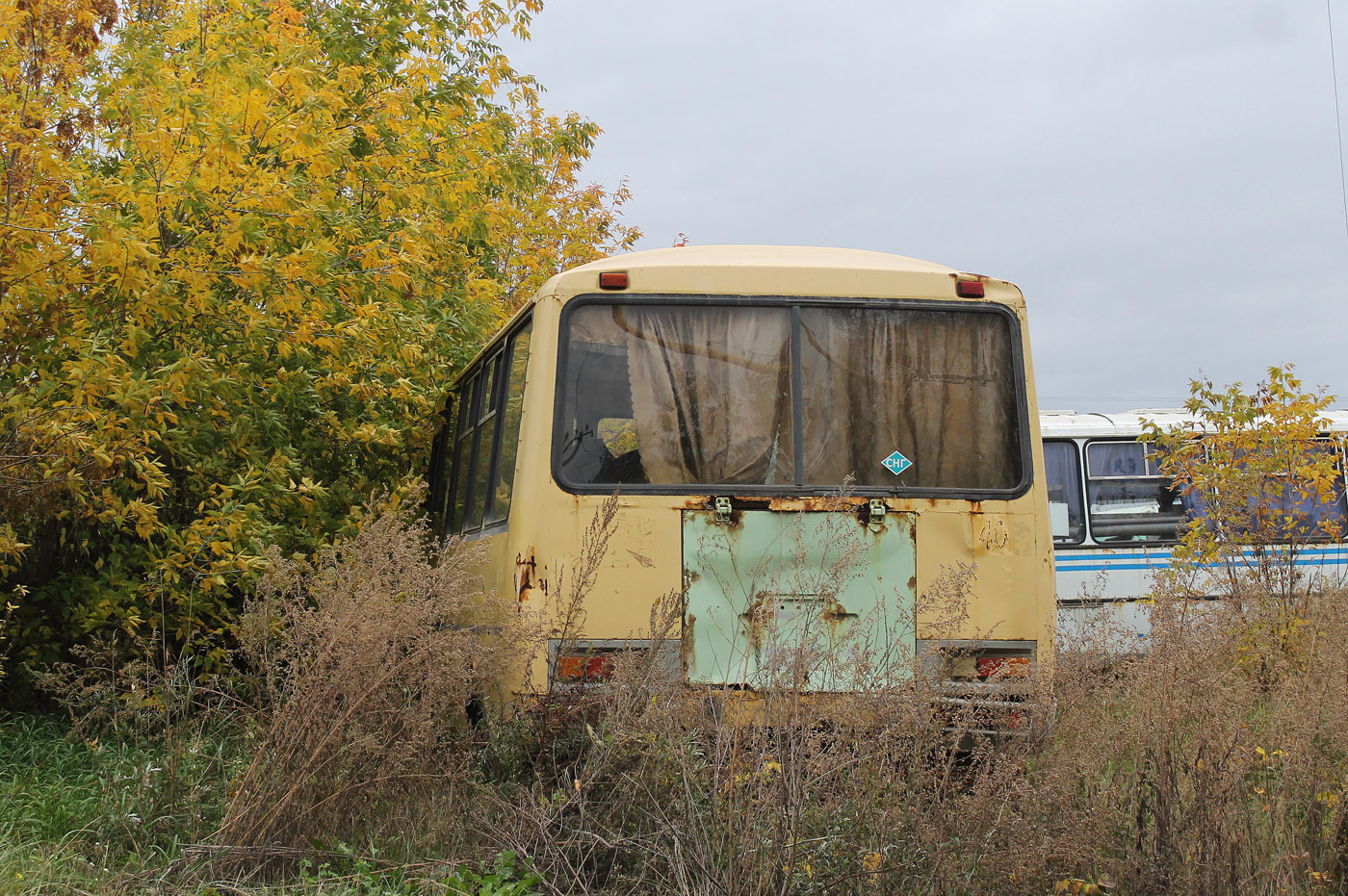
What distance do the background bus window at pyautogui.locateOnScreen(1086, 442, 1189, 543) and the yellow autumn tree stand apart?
8137 millimetres

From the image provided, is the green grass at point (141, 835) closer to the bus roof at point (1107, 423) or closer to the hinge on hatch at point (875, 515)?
the hinge on hatch at point (875, 515)

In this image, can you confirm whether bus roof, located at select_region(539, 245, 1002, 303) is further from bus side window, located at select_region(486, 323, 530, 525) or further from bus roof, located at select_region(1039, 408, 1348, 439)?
bus roof, located at select_region(1039, 408, 1348, 439)

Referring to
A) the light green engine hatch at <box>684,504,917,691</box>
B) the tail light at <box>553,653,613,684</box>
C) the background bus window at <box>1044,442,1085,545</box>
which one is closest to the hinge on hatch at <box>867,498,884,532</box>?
the light green engine hatch at <box>684,504,917,691</box>

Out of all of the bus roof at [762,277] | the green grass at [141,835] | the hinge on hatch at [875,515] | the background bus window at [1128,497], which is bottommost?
the green grass at [141,835]

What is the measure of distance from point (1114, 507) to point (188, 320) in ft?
34.2

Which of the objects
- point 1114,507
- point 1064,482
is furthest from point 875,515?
point 1114,507

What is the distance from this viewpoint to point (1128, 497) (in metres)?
14.0

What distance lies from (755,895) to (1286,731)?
2.09m

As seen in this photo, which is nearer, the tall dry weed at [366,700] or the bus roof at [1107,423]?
the tall dry weed at [366,700]

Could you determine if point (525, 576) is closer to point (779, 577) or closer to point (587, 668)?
point (587, 668)

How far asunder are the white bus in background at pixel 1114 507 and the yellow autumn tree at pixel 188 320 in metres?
7.83

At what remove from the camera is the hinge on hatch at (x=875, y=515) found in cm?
575

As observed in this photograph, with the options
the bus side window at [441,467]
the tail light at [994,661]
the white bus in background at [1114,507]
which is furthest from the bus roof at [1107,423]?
the tail light at [994,661]

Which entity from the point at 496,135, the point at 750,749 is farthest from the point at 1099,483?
the point at 750,749
